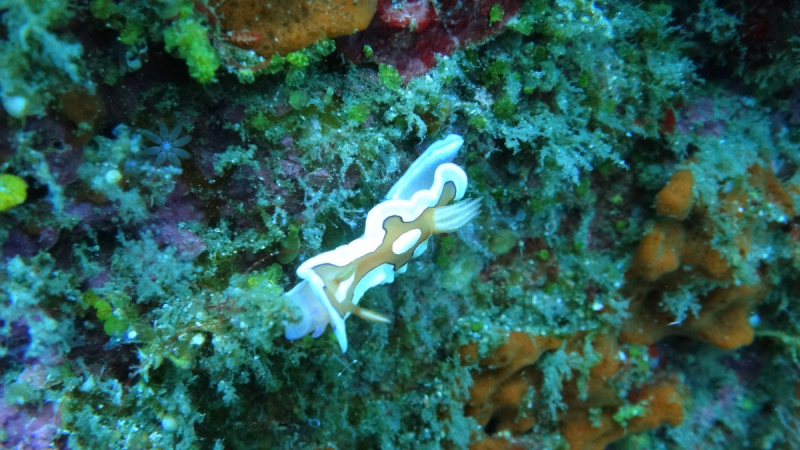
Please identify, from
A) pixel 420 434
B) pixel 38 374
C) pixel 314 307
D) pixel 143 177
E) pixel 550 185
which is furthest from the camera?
pixel 420 434

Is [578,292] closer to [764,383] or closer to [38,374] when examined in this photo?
[764,383]

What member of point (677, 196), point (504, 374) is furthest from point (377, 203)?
point (677, 196)

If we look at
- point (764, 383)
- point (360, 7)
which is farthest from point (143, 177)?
point (764, 383)

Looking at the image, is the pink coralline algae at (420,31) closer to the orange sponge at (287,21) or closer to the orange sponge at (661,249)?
the orange sponge at (287,21)

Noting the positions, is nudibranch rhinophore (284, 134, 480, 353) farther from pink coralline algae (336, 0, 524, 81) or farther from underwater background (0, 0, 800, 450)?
pink coralline algae (336, 0, 524, 81)

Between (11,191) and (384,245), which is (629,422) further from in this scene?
(11,191)

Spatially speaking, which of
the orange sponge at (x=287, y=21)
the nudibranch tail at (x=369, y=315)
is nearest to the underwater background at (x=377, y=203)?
the orange sponge at (x=287, y=21)
